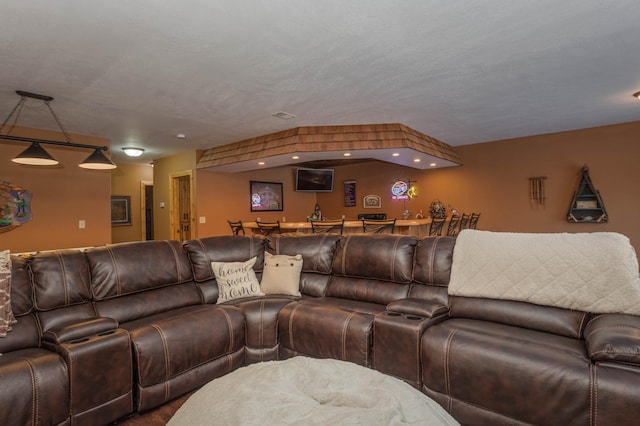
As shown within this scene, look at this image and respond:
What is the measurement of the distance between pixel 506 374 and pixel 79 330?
243 cm

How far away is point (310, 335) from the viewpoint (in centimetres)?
250

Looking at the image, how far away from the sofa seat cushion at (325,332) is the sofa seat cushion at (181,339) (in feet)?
1.24

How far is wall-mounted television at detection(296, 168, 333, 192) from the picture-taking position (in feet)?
28.6

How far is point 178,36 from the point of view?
244 centimetres

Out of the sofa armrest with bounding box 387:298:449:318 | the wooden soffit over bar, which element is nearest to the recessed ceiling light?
the wooden soffit over bar

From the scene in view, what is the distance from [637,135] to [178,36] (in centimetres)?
662

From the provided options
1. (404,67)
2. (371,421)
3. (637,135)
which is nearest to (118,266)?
(371,421)

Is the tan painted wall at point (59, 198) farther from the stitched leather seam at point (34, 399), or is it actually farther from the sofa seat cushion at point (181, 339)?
the stitched leather seam at point (34, 399)

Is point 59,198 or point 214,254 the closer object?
point 214,254

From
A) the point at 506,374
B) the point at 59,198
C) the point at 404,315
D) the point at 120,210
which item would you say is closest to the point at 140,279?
the point at 404,315

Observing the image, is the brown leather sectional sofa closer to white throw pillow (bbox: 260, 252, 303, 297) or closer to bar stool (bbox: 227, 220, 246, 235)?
white throw pillow (bbox: 260, 252, 303, 297)

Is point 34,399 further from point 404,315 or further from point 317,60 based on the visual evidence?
point 317,60

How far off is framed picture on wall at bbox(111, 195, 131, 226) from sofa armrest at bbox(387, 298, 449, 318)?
7.69 meters

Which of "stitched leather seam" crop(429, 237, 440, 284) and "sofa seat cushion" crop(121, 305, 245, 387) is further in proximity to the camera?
"stitched leather seam" crop(429, 237, 440, 284)
